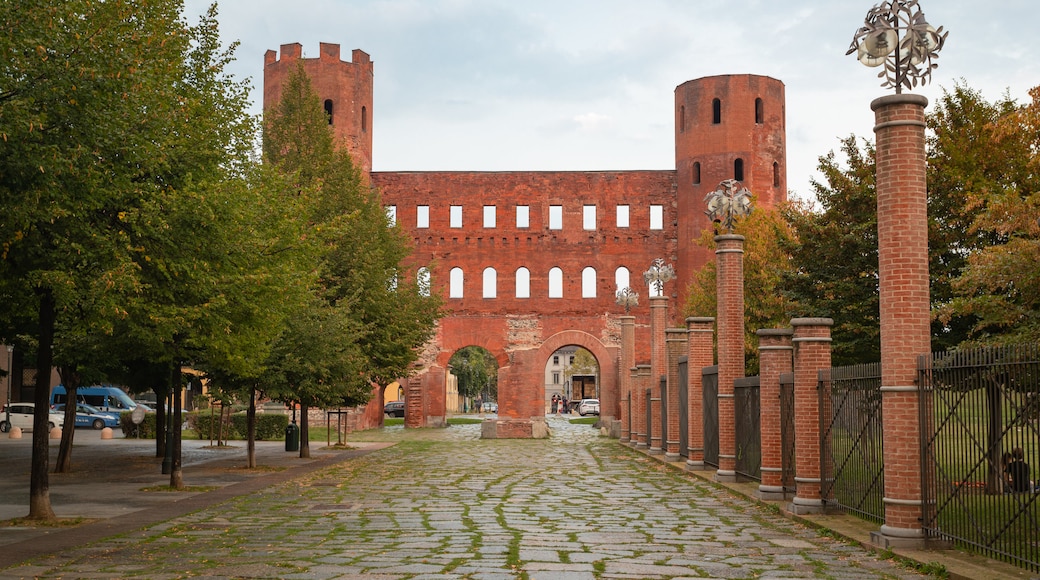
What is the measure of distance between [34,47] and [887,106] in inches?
333

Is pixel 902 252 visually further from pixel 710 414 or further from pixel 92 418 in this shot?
pixel 92 418

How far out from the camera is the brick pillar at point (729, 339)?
18500mm

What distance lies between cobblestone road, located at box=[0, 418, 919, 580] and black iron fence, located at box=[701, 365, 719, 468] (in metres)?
2.04

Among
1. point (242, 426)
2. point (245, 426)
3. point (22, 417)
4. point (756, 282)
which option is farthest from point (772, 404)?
point (22, 417)

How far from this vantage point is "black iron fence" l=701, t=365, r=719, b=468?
20.7 metres

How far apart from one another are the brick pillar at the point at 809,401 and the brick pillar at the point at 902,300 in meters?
2.94

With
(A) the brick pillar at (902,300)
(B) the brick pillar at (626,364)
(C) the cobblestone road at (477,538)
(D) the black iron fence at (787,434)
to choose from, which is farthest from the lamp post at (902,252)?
(B) the brick pillar at (626,364)

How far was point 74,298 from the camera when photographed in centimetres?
1122

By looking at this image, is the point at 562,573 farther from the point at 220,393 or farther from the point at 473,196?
the point at 473,196

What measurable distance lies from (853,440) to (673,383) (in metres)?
13.0

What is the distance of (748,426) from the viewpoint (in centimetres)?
1775

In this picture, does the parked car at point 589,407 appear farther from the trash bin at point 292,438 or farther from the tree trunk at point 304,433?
the tree trunk at point 304,433

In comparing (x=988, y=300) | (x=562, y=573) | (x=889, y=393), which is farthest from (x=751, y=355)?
(x=562, y=573)

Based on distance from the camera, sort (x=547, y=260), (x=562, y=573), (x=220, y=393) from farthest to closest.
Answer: (x=547, y=260)
(x=220, y=393)
(x=562, y=573)
